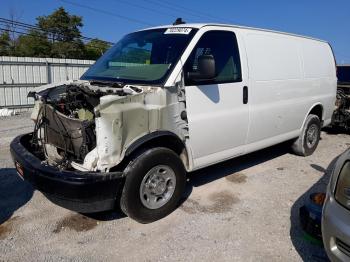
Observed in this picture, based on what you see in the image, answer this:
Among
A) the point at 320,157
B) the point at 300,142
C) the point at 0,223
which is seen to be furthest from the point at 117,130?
the point at 320,157

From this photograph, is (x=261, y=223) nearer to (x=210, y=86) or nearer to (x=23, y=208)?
(x=210, y=86)

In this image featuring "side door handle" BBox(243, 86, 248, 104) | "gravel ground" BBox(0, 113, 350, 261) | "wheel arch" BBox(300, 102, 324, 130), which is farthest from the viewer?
"wheel arch" BBox(300, 102, 324, 130)

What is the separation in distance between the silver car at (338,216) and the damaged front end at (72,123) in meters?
1.95

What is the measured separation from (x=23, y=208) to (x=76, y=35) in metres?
32.1

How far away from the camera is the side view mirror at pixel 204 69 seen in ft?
12.3

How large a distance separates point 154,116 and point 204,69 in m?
0.81

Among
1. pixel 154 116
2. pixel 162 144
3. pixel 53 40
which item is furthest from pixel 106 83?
pixel 53 40

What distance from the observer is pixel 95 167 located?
3.27 meters

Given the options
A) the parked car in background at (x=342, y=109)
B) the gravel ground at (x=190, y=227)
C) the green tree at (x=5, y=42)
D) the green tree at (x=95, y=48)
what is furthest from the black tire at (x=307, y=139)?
the green tree at (x=95, y=48)

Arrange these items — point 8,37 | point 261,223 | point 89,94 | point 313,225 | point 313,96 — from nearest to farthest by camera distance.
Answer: point 313,225
point 89,94
point 261,223
point 313,96
point 8,37

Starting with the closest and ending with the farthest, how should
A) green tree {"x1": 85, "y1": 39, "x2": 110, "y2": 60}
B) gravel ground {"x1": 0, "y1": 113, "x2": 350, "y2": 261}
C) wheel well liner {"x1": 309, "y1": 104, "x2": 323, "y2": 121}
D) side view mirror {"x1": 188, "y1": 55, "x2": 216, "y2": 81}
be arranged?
gravel ground {"x1": 0, "y1": 113, "x2": 350, "y2": 261} → side view mirror {"x1": 188, "y1": 55, "x2": 216, "y2": 81} → wheel well liner {"x1": 309, "y1": 104, "x2": 323, "y2": 121} → green tree {"x1": 85, "y1": 39, "x2": 110, "y2": 60}

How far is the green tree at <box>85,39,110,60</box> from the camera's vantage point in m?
35.6

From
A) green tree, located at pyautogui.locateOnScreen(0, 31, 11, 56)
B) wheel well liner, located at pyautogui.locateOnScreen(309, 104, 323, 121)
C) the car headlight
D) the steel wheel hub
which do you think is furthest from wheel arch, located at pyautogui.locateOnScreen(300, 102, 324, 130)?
green tree, located at pyautogui.locateOnScreen(0, 31, 11, 56)

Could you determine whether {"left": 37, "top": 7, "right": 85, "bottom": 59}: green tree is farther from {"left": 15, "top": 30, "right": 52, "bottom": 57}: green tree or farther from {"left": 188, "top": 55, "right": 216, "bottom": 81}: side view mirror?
{"left": 188, "top": 55, "right": 216, "bottom": 81}: side view mirror
